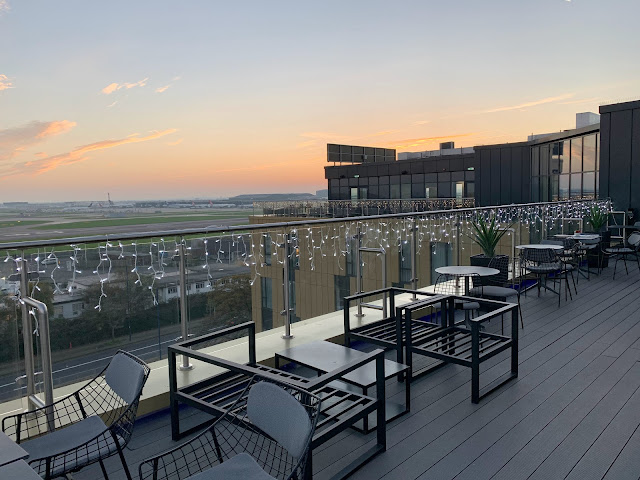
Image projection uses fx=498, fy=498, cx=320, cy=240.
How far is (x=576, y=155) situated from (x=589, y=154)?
3.31 ft

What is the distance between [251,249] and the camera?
453cm

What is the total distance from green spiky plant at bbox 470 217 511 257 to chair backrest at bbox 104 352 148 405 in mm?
5348

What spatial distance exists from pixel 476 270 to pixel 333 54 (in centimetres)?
1743

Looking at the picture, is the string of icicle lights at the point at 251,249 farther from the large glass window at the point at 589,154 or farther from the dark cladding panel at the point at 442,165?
the dark cladding panel at the point at 442,165

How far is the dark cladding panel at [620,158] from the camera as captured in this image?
1294cm

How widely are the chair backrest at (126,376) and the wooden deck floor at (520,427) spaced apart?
625 mm

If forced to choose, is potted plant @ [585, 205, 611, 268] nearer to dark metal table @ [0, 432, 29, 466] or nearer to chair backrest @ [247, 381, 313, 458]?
chair backrest @ [247, 381, 313, 458]

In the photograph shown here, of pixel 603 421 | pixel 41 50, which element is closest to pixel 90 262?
pixel 603 421

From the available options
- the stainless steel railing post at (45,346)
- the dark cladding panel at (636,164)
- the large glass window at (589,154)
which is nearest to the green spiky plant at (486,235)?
the stainless steel railing post at (45,346)

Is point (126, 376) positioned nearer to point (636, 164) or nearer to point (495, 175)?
point (636, 164)

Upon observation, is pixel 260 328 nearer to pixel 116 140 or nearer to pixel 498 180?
pixel 498 180

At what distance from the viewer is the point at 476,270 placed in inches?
226

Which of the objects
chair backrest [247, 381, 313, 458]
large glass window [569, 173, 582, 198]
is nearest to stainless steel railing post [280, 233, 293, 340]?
chair backrest [247, 381, 313, 458]

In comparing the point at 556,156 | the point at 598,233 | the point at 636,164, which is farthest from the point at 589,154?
the point at 598,233
